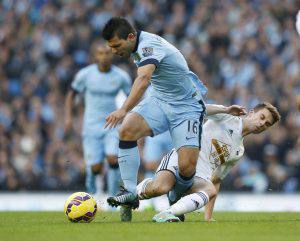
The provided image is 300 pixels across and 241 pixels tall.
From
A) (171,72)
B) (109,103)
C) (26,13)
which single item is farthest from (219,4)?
(171,72)

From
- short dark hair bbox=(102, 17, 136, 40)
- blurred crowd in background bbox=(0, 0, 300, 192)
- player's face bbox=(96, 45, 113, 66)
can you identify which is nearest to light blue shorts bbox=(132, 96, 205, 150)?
short dark hair bbox=(102, 17, 136, 40)

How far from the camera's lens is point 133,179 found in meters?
9.29

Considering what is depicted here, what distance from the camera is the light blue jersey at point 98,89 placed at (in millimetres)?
14398

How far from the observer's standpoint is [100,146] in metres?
14.6

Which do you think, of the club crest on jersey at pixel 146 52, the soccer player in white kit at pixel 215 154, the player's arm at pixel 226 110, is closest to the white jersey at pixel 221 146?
the soccer player in white kit at pixel 215 154

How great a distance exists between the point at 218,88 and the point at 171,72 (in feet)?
34.3

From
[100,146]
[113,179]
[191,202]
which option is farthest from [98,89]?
[191,202]

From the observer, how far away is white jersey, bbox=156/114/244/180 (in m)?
9.88

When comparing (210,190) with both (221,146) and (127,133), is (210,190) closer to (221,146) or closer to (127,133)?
(221,146)

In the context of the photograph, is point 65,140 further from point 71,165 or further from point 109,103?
point 109,103

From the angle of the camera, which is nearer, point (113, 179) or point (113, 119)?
point (113, 119)

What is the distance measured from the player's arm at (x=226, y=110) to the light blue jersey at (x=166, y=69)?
215 mm

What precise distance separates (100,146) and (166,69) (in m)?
5.47

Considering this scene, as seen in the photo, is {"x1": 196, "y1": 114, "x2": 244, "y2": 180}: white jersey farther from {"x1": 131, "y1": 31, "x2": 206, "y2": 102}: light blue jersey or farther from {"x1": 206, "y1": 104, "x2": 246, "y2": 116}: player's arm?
{"x1": 131, "y1": 31, "x2": 206, "y2": 102}: light blue jersey
